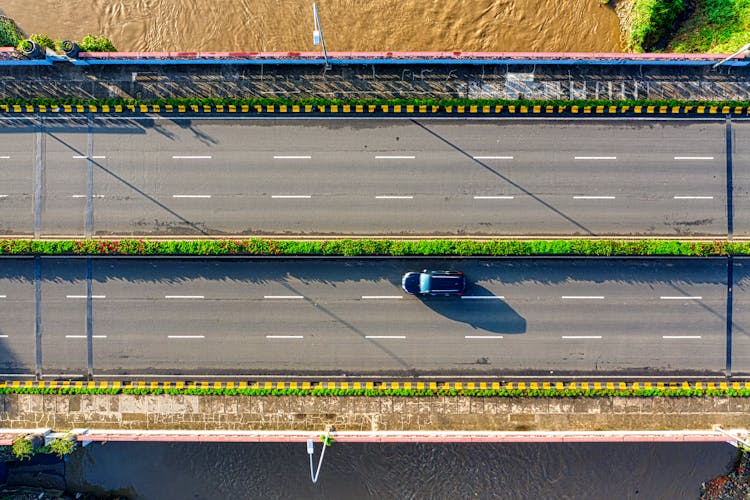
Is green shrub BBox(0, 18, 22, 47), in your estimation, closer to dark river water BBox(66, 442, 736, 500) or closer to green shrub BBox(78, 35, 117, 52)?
green shrub BBox(78, 35, 117, 52)

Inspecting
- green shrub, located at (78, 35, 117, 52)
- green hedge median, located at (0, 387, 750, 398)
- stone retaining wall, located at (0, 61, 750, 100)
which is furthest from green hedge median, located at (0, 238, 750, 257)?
green shrub, located at (78, 35, 117, 52)

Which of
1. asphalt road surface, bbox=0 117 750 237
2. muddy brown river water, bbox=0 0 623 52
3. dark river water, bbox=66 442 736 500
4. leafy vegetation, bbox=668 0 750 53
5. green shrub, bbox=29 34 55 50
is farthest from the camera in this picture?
dark river water, bbox=66 442 736 500

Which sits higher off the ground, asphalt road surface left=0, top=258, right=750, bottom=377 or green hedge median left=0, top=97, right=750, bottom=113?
green hedge median left=0, top=97, right=750, bottom=113

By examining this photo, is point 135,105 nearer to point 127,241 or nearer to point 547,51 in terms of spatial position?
point 127,241

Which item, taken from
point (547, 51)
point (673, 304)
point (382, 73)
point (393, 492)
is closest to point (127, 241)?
point (382, 73)

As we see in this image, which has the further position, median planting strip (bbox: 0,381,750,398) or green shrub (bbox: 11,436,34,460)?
median planting strip (bbox: 0,381,750,398)

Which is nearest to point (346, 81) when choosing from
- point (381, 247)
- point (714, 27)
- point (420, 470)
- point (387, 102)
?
point (387, 102)

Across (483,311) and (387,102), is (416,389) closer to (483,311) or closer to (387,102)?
(483,311)
